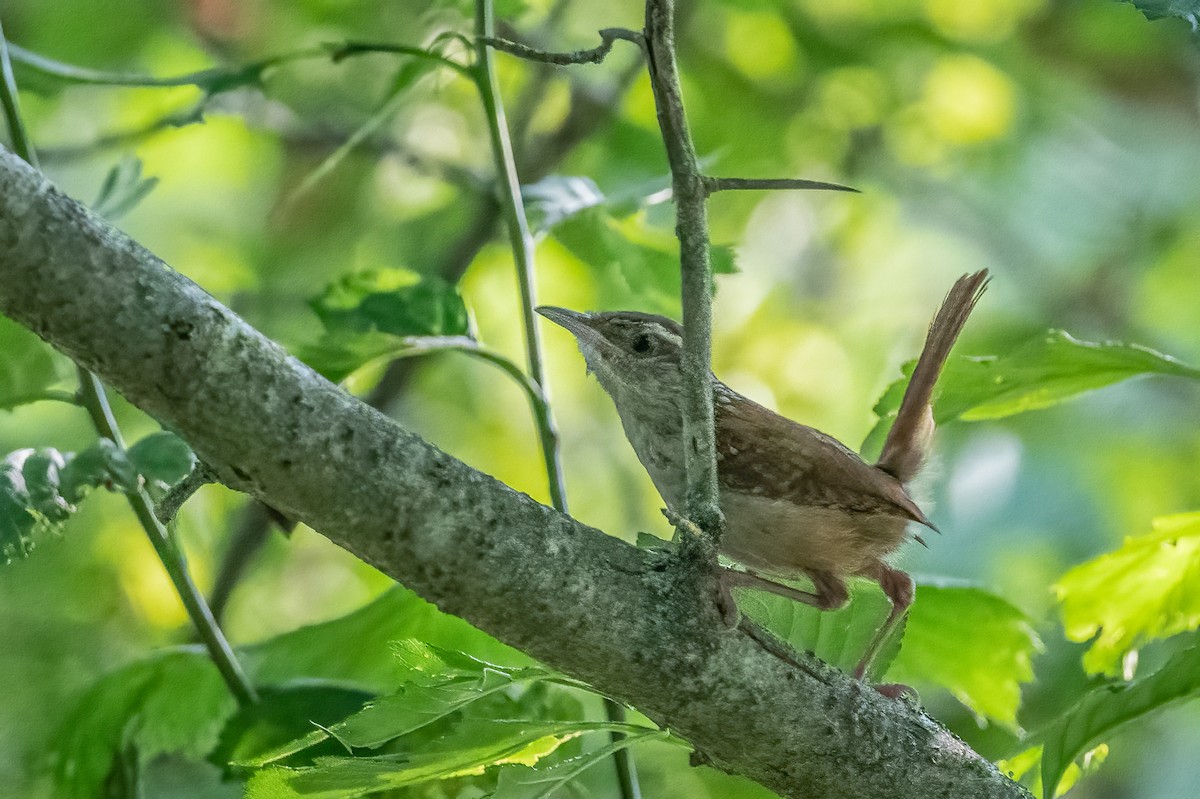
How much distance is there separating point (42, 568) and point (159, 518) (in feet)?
8.23

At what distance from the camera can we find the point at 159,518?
1.19 meters

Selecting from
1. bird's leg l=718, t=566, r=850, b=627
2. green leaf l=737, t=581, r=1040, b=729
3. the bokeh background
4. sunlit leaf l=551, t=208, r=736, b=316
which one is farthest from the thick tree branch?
the bokeh background

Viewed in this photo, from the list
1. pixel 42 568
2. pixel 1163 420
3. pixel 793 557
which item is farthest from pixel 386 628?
pixel 1163 420

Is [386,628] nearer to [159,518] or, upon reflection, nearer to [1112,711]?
[159,518]

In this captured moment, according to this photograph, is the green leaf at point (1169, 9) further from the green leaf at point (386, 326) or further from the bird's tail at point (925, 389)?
the green leaf at point (386, 326)

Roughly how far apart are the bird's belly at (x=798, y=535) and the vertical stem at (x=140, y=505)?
81cm

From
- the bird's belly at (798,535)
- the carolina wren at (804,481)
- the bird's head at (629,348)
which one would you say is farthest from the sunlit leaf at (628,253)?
the bird's belly at (798,535)

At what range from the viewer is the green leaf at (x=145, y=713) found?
2.02m

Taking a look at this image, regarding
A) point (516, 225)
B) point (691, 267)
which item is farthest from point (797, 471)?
point (691, 267)

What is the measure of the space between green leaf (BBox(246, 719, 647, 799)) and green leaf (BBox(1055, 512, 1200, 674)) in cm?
81

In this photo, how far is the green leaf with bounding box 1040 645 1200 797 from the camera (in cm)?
141

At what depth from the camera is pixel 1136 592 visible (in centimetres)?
173

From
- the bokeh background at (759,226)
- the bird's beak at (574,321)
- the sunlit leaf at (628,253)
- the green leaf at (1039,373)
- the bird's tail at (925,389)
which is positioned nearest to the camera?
the green leaf at (1039,373)

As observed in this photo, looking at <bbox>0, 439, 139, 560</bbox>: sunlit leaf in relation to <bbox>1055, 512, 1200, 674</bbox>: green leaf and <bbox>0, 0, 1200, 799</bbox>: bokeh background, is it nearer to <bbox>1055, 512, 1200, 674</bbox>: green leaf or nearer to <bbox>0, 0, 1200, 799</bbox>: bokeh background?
<bbox>1055, 512, 1200, 674</bbox>: green leaf
